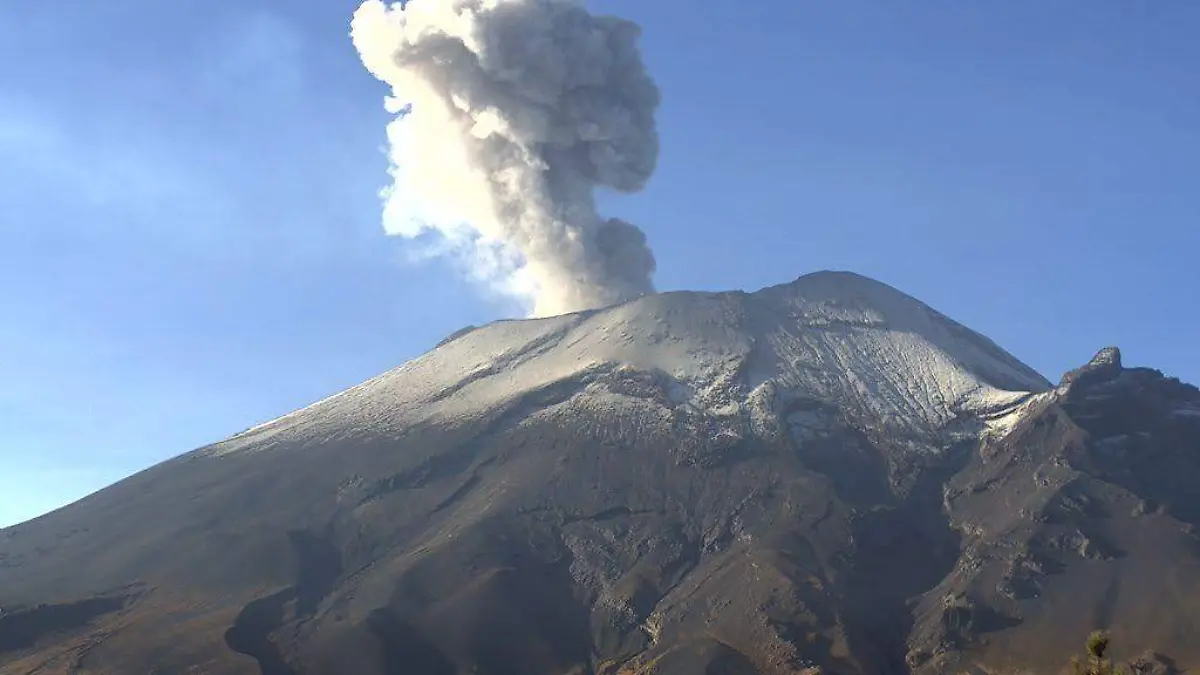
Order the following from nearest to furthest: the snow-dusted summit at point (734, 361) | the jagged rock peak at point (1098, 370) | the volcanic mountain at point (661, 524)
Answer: the volcanic mountain at point (661, 524)
the jagged rock peak at point (1098, 370)
the snow-dusted summit at point (734, 361)

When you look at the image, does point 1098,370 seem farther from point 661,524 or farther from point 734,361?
point 661,524

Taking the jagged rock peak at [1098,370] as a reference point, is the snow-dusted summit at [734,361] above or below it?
above

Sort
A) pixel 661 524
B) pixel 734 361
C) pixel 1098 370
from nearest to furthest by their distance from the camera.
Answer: pixel 661 524 < pixel 1098 370 < pixel 734 361

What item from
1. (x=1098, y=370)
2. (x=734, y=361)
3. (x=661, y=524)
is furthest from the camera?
(x=734, y=361)

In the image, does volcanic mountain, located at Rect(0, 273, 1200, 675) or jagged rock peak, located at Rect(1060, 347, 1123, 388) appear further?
jagged rock peak, located at Rect(1060, 347, 1123, 388)

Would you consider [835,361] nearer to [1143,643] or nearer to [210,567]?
[1143,643]

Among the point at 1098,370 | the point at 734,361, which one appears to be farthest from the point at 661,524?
the point at 1098,370
